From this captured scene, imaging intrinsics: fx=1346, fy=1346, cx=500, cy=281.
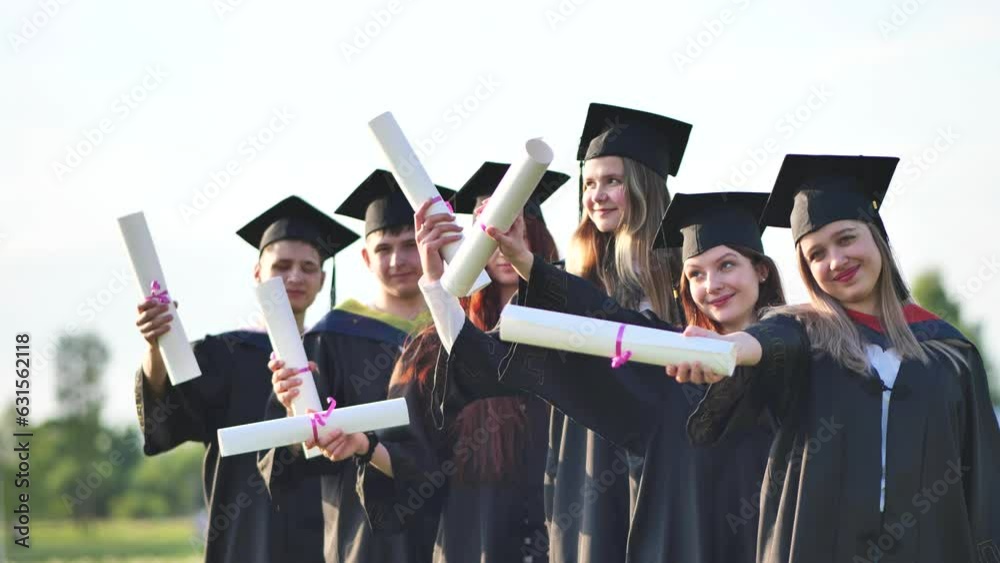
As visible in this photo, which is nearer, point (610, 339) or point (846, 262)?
point (610, 339)

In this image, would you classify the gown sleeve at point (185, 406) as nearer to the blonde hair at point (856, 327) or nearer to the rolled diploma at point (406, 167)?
the rolled diploma at point (406, 167)

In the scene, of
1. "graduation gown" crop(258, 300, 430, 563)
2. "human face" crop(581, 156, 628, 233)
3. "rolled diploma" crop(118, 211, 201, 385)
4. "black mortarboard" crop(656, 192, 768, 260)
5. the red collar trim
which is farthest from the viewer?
"graduation gown" crop(258, 300, 430, 563)

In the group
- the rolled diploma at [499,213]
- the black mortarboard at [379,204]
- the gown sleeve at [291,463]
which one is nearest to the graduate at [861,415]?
the rolled diploma at [499,213]

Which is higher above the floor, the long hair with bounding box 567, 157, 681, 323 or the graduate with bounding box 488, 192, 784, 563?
the long hair with bounding box 567, 157, 681, 323

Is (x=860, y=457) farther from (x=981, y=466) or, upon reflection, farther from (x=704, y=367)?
(x=704, y=367)

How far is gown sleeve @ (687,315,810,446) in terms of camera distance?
15.9ft

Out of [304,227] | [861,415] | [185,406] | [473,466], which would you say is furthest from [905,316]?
[185,406]

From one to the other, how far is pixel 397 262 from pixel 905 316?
2.92 meters

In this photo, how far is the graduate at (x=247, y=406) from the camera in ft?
24.3

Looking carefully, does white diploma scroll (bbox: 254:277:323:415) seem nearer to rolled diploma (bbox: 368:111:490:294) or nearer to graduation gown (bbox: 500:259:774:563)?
rolled diploma (bbox: 368:111:490:294)

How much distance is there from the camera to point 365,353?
23.6 feet

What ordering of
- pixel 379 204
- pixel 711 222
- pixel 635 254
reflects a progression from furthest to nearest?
pixel 379 204 → pixel 635 254 → pixel 711 222

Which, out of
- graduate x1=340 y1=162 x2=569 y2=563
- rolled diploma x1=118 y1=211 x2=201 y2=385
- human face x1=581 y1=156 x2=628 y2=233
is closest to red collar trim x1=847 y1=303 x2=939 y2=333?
human face x1=581 y1=156 x2=628 y2=233

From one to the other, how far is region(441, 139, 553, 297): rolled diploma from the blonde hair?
42.5 inches
